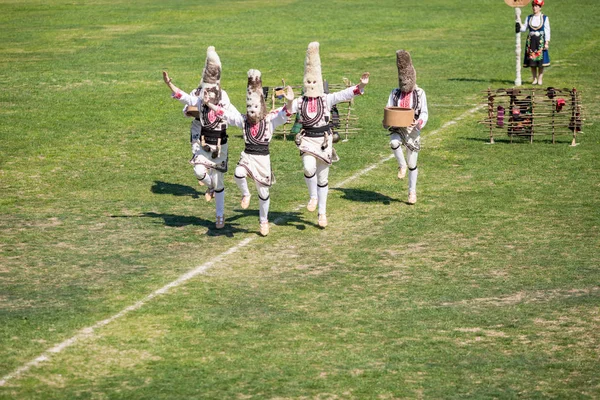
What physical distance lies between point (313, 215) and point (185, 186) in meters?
3.22

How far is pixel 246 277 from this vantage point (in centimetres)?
1346

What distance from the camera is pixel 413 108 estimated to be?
1742cm

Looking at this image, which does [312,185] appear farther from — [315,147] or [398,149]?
[398,149]

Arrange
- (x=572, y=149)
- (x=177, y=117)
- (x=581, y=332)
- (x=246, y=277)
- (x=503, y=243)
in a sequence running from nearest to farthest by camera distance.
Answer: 1. (x=581, y=332)
2. (x=246, y=277)
3. (x=503, y=243)
4. (x=572, y=149)
5. (x=177, y=117)

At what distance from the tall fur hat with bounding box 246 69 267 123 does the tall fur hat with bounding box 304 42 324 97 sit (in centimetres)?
92

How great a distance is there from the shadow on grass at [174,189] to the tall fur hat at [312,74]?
355 cm

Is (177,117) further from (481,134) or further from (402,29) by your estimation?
(402,29)

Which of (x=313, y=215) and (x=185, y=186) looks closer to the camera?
(x=313, y=215)

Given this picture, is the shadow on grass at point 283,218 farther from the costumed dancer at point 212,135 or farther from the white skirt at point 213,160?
the white skirt at point 213,160

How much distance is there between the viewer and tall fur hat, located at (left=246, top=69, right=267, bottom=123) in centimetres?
1500

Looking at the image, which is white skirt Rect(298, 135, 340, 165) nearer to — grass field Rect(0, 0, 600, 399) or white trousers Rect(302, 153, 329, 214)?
white trousers Rect(302, 153, 329, 214)

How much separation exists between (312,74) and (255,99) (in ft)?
3.78

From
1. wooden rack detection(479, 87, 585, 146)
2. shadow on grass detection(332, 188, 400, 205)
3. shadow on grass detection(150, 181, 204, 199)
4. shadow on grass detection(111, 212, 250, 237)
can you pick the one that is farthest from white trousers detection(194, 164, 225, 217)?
wooden rack detection(479, 87, 585, 146)

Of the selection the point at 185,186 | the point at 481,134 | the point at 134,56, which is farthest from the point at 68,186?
the point at 134,56
